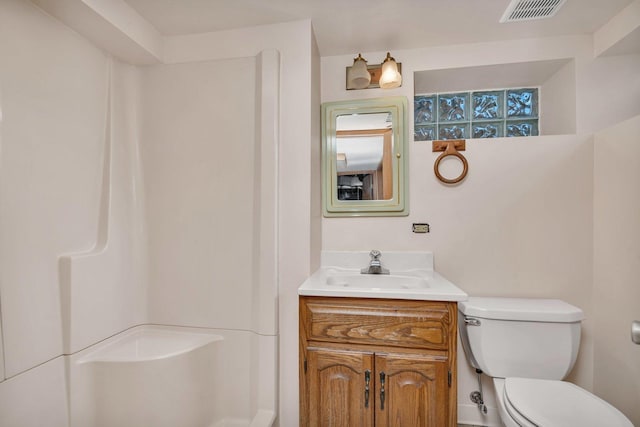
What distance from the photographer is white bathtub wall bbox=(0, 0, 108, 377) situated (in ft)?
3.65

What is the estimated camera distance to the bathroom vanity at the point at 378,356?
4.03 ft

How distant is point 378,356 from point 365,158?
112 cm

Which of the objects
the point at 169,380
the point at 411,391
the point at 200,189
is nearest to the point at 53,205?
the point at 200,189

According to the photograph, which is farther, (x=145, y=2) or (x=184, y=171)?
(x=184, y=171)

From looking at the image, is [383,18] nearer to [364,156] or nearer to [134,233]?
[364,156]

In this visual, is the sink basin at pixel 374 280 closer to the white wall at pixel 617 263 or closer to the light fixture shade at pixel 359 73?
the white wall at pixel 617 263

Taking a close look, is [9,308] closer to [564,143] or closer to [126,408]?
[126,408]

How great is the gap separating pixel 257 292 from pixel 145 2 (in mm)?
1537

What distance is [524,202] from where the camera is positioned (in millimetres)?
1680

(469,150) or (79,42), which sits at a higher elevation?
(79,42)

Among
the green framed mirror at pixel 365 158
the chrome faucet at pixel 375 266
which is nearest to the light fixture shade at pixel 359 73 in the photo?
the green framed mirror at pixel 365 158

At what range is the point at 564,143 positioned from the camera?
5.39 ft

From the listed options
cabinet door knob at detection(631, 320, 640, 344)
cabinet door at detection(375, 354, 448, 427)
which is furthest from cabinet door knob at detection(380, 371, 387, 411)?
cabinet door knob at detection(631, 320, 640, 344)

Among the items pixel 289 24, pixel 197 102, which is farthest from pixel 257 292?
pixel 289 24
